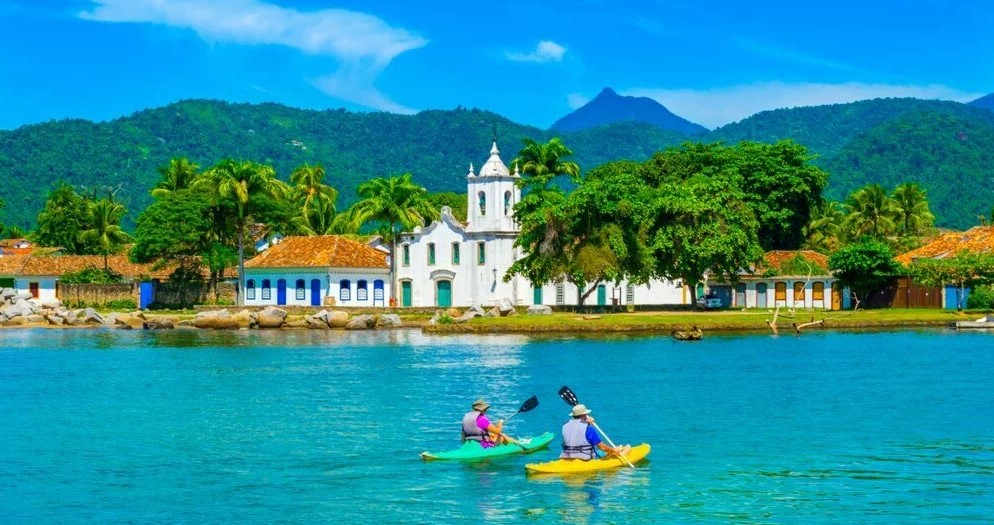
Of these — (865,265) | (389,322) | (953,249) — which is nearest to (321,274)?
(389,322)

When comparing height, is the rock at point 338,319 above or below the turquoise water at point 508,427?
above

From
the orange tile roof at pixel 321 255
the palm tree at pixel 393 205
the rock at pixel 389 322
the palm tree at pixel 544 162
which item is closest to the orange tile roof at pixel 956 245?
the palm tree at pixel 544 162

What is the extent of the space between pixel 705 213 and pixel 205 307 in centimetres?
3644

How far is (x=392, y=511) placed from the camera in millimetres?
25391

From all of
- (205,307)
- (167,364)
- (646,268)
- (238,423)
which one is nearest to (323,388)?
(238,423)

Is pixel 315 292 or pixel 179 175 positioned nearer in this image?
pixel 315 292

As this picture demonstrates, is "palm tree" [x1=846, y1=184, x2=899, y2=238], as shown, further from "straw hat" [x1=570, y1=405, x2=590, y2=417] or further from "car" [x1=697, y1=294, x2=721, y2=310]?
"straw hat" [x1=570, y1=405, x2=590, y2=417]

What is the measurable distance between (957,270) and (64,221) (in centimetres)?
8005

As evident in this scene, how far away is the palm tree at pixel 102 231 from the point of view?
11606cm

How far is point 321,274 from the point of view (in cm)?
9188

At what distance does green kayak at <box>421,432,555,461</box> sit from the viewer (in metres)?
30.3

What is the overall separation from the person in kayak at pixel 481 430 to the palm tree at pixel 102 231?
89768 mm

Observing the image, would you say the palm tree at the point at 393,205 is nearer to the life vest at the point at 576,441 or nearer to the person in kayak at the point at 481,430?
the person in kayak at the point at 481,430

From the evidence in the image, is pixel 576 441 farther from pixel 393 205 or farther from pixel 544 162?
pixel 544 162
